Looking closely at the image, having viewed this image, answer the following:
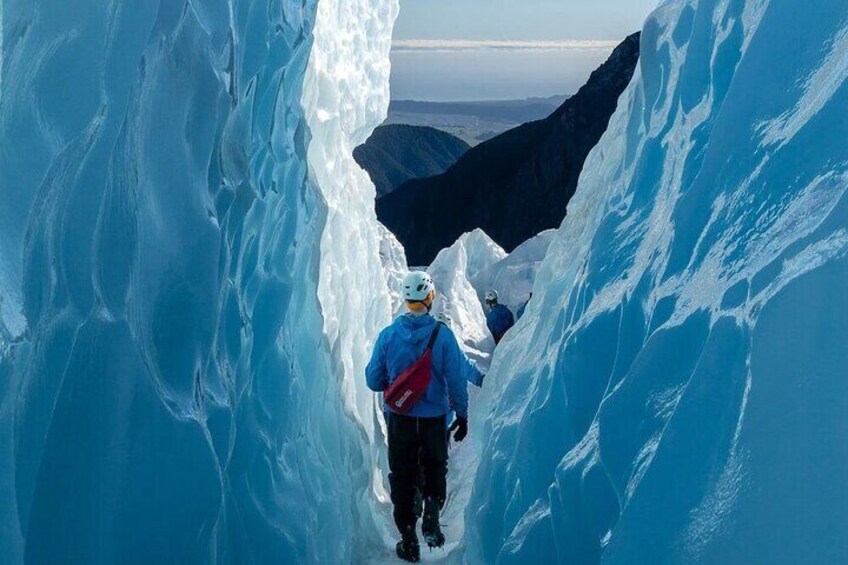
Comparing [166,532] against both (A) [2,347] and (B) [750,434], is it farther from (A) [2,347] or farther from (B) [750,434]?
(B) [750,434]

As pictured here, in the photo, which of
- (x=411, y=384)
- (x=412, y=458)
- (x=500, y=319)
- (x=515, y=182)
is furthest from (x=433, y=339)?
(x=515, y=182)

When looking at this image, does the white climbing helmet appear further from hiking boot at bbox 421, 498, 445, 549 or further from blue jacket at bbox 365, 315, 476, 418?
hiking boot at bbox 421, 498, 445, 549

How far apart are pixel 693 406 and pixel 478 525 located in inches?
81.3

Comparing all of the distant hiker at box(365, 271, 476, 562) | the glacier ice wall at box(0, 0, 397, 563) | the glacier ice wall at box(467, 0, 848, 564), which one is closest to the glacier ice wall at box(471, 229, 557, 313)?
the distant hiker at box(365, 271, 476, 562)

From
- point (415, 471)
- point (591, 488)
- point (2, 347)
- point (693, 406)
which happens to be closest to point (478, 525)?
point (415, 471)

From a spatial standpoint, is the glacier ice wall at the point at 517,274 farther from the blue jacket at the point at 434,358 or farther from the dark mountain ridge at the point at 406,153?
the dark mountain ridge at the point at 406,153

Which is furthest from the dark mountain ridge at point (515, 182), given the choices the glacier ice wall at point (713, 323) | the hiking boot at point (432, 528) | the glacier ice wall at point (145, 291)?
the glacier ice wall at point (713, 323)

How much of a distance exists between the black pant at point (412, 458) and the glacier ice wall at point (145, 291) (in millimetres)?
449

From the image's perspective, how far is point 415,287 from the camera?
3.87 meters

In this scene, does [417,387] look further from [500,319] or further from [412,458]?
[500,319]

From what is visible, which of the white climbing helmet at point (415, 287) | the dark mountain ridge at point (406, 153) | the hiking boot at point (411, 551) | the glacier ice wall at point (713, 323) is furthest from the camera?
the dark mountain ridge at point (406, 153)

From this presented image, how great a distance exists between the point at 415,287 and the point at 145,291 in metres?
1.56

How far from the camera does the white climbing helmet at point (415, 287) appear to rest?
3.87 metres

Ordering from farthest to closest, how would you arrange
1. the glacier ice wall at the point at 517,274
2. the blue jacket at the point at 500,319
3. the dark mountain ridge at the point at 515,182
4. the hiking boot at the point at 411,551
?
the dark mountain ridge at the point at 515,182 → the glacier ice wall at the point at 517,274 → the blue jacket at the point at 500,319 → the hiking boot at the point at 411,551
